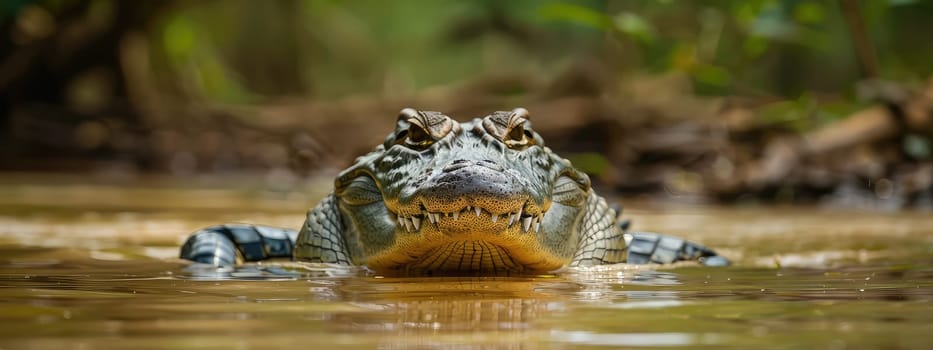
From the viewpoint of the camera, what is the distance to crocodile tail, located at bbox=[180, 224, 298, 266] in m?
3.60

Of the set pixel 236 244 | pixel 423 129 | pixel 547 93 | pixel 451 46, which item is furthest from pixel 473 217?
pixel 451 46

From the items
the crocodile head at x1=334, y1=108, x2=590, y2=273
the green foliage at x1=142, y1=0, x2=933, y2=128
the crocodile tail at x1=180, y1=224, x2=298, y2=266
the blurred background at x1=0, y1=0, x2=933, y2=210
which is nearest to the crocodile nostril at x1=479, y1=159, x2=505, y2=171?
the crocodile head at x1=334, y1=108, x2=590, y2=273

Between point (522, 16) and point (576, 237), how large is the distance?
1716 centimetres

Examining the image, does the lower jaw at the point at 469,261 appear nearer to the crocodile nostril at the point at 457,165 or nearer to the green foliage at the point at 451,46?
the crocodile nostril at the point at 457,165

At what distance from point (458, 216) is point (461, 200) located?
2.6 inches

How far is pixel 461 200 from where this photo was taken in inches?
102

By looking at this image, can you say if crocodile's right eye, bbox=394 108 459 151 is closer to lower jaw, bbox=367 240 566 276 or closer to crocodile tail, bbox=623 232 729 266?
lower jaw, bbox=367 240 566 276

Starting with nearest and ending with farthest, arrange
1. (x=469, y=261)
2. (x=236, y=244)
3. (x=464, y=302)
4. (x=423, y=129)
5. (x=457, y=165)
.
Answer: (x=464, y=302)
(x=457, y=165)
(x=469, y=261)
(x=423, y=129)
(x=236, y=244)

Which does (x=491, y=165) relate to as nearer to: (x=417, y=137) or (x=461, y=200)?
(x=461, y=200)

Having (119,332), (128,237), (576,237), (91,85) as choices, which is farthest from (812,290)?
(91,85)

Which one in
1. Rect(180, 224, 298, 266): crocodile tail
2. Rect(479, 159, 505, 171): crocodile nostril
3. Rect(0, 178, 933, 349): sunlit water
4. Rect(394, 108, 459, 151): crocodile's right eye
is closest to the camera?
Rect(0, 178, 933, 349): sunlit water

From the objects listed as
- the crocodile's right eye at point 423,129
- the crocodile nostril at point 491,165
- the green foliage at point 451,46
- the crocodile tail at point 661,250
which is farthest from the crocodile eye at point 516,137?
the green foliage at point 451,46

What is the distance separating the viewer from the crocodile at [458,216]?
2.67 m

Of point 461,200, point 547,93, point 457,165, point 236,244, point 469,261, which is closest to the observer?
point 461,200
